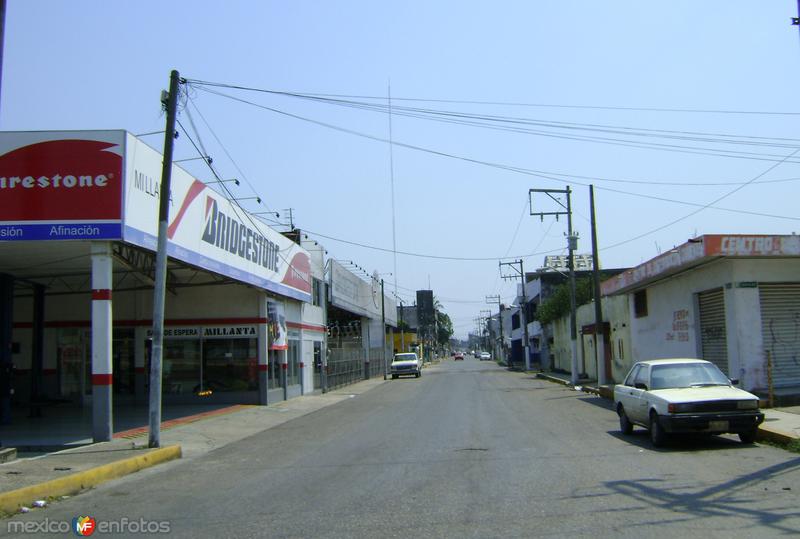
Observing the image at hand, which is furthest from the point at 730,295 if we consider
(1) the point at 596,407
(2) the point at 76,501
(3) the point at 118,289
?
(3) the point at 118,289

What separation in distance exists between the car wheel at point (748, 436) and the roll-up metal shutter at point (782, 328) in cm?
725

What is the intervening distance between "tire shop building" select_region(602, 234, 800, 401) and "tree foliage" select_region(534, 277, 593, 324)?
24744 mm

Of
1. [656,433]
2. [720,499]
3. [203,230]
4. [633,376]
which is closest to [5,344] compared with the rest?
[203,230]

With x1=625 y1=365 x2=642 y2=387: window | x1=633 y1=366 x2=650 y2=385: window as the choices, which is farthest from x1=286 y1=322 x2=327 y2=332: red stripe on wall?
x1=633 y1=366 x2=650 y2=385: window

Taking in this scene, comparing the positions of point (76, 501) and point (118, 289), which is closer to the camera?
point (76, 501)

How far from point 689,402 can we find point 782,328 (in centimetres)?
879

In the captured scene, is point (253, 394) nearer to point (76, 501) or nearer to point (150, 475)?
point (150, 475)

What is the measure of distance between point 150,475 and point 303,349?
22.1m

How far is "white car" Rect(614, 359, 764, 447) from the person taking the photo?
12617 millimetres

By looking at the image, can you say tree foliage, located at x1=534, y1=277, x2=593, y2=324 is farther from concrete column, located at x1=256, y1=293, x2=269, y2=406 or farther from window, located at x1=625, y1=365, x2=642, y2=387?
window, located at x1=625, y1=365, x2=642, y2=387

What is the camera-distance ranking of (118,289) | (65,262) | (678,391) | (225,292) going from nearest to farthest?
(678,391) < (65,262) < (118,289) < (225,292)

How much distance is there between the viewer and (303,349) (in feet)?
113

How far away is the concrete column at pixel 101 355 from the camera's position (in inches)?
595

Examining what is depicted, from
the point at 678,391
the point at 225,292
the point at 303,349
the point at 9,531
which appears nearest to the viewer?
the point at 9,531
